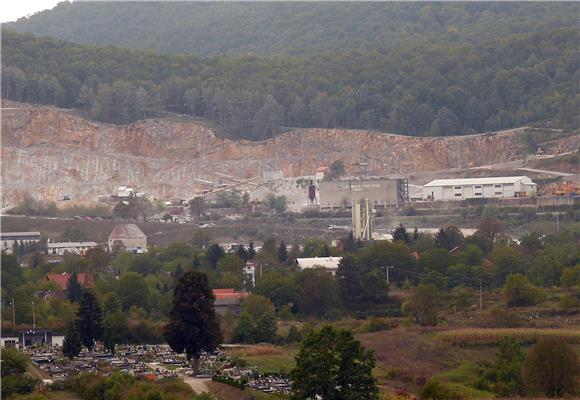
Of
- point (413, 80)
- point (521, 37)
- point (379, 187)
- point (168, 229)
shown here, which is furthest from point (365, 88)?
point (168, 229)

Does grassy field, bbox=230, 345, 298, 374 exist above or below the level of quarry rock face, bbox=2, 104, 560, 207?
below

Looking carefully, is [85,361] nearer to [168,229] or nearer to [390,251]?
[390,251]

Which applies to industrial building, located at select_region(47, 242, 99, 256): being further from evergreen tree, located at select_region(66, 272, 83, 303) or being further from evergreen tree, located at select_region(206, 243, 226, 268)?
evergreen tree, located at select_region(66, 272, 83, 303)

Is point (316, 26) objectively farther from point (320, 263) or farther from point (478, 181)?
point (320, 263)

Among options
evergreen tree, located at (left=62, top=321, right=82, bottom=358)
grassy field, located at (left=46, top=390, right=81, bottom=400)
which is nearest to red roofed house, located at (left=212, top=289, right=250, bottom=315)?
evergreen tree, located at (left=62, top=321, right=82, bottom=358)

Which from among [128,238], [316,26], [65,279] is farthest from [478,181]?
[316,26]

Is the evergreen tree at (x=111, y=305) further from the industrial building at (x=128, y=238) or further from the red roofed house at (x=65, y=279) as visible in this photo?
the industrial building at (x=128, y=238)
